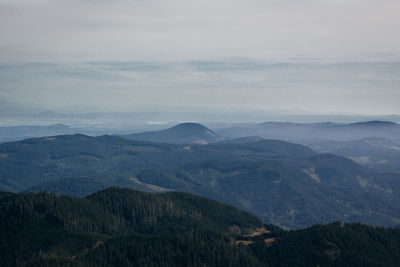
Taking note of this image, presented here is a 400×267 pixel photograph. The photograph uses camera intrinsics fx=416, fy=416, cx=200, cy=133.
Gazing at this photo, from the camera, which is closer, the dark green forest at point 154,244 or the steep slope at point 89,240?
the steep slope at point 89,240

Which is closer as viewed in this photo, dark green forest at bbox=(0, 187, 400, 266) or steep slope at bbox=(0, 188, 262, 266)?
steep slope at bbox=(0, 188, 262, 266)

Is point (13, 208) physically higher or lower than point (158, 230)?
higher

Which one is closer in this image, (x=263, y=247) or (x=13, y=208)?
(x=263, y=247)

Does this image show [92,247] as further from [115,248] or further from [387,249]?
[387,249]

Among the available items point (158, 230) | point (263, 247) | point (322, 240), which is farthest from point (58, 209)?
point (322, 240)

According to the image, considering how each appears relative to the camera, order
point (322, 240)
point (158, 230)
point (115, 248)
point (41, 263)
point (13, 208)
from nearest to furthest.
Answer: point (41, 263) < point (115, 248) < point (322, 240) < point (13, 208) < point (158, 230)

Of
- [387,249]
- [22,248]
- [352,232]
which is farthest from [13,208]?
[387,249]

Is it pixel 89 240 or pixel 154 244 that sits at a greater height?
pixel 154 244

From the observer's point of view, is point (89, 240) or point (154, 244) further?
point (89, 240)

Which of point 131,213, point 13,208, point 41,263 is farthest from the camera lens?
point 131,213
